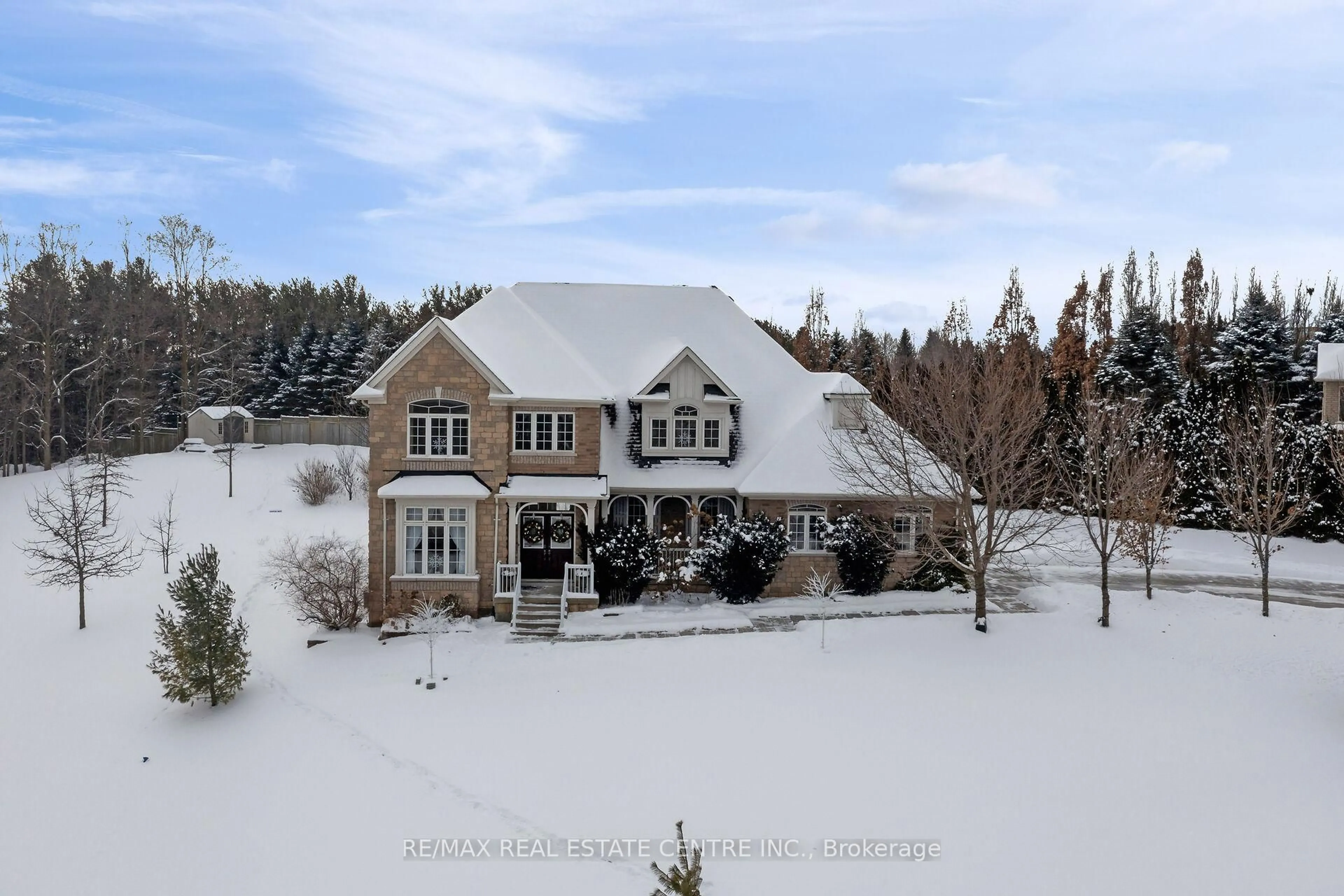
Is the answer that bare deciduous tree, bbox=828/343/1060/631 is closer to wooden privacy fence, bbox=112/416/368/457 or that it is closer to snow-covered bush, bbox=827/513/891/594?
snow-covered bush, bbox=827/513/891/594

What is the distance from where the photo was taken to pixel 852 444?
70.5ft

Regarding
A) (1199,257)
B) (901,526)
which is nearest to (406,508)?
(901,526)

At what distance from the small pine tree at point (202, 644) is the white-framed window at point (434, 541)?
4.44m

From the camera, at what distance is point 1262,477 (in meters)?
23.0

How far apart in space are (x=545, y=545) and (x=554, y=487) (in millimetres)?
2269

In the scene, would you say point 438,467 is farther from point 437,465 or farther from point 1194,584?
point 1194,584

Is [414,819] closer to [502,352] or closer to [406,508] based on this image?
[406,508]

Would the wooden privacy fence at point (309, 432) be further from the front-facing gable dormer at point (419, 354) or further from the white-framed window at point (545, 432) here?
the white-framed window at point (545, 432)

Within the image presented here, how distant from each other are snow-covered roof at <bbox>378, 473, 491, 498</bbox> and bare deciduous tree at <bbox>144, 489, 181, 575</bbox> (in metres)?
12.4

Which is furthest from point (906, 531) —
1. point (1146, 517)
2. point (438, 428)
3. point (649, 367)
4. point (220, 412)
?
point (220, 412)

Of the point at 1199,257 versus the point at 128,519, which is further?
the point at 1199,257

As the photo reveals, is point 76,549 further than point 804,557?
Yes

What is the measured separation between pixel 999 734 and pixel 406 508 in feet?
50.0

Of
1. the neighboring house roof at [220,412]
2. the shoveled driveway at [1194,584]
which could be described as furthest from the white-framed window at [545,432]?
the neighboring house roof at [220,412]
